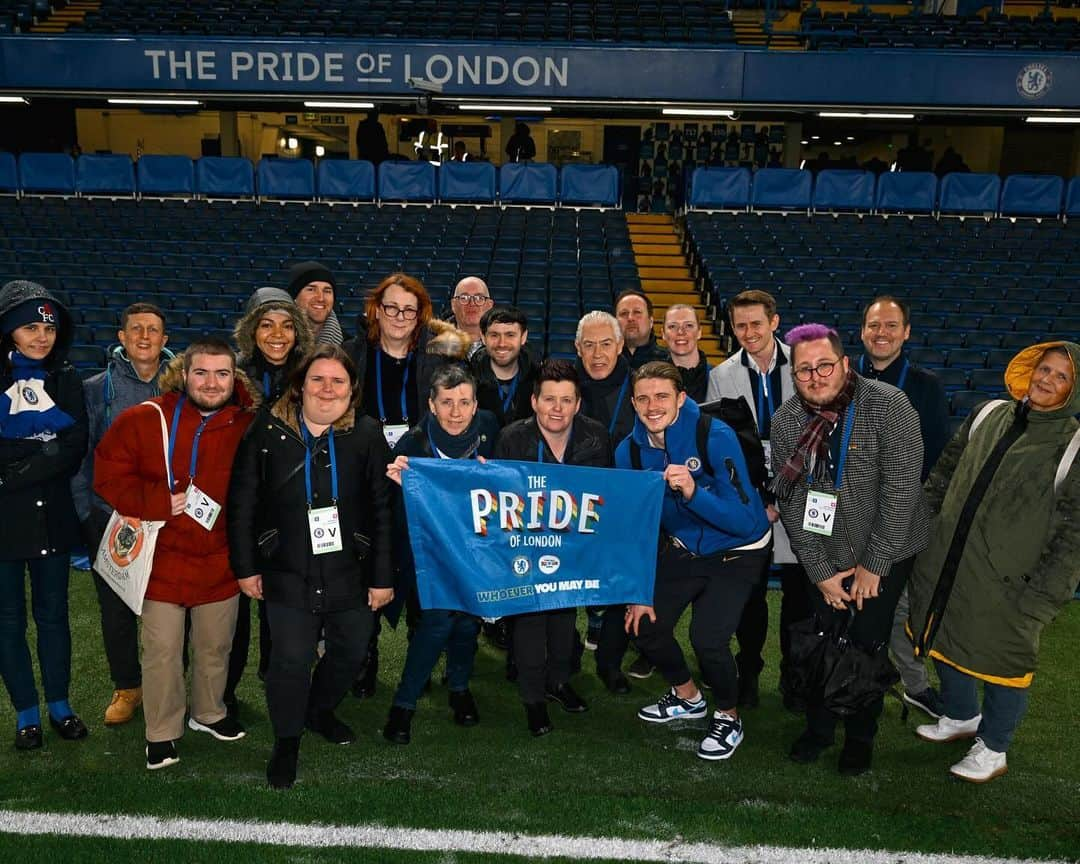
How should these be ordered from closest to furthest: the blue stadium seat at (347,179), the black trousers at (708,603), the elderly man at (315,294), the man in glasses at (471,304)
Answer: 1. the black trousers at (708,603)
2. the elderly man at (315,294)
3. the man in glasses at (471,304)
4. the blue stadium seat at (347,179)

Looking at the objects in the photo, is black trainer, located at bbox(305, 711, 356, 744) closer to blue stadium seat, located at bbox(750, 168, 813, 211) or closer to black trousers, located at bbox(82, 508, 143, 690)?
black trousers, located at bbox(82, 508, 143, 690)

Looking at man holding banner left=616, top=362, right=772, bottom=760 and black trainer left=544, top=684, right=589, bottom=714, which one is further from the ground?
man holding banner left=616, top=362, right=772, bottom=760

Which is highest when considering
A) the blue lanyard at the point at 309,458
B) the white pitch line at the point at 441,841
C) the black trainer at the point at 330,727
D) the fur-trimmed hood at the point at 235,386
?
the fur-trimmed hood at the point at 235,386

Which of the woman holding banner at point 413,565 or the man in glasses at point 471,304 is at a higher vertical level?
the man in glasses at point 471,304

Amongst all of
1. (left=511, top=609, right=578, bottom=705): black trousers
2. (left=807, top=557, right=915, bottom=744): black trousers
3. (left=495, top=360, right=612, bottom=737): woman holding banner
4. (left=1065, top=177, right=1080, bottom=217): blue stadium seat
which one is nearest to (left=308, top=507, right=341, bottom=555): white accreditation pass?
(left=495, top=360, right=612, bottom=737): woman holding banner

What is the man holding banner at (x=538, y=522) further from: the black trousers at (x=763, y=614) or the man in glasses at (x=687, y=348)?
the man in glasses at (x=687, y=348)

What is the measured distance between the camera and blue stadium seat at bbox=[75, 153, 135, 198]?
15367 millimetres

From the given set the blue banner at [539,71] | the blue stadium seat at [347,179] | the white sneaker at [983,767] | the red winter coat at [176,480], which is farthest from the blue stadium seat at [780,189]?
the red winter coat at [176,480]

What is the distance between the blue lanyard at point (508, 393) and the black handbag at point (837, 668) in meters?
1.72

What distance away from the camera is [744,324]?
411 cm

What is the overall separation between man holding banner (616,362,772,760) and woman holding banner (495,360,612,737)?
Answer: 18 centimetres

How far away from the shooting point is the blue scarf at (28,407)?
3.42 metres

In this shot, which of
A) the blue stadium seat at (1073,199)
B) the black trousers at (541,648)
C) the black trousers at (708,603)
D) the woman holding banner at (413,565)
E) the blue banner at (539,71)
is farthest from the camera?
the blue banner at (539,71)

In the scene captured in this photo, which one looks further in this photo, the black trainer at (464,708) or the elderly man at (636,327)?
the elderly man at (636,327)
